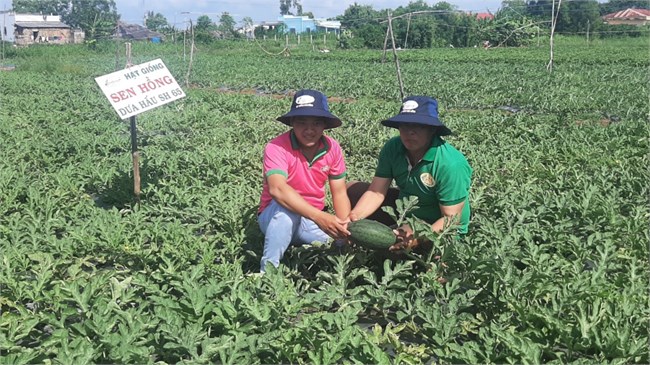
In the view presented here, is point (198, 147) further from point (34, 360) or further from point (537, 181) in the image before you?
point (34, 360)

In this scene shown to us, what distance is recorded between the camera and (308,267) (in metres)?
4.24

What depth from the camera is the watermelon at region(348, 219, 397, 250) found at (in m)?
3.70

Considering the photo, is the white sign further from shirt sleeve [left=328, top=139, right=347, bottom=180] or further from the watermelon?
the watermelon

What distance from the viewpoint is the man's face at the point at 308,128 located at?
4105 millimetres

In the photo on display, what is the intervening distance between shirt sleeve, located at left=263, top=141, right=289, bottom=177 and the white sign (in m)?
1.80

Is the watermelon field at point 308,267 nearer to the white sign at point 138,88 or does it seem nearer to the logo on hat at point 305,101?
the white sign at point 138,88

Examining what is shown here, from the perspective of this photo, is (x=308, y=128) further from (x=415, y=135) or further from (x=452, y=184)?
(x=452, y=184)

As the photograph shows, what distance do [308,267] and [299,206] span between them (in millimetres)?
536

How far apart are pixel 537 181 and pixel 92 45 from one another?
1745 inches

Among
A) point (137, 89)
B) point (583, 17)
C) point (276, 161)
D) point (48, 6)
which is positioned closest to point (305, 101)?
point (276, 161)

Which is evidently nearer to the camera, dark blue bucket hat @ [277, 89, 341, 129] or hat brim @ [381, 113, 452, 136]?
hat brim @ [381, 113, 452, 136]

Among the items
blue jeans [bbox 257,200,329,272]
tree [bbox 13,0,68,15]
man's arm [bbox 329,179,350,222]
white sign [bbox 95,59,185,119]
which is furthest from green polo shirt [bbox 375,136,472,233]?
tree [bbox 13,0,68,15]

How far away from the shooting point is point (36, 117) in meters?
10.6

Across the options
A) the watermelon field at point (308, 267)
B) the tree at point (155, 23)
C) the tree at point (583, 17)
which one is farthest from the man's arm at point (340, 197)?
the tree at point (583, 17)
